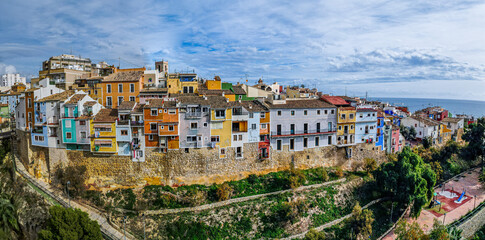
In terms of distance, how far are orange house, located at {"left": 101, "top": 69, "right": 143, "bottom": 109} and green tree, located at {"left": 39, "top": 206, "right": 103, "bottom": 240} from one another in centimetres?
1751

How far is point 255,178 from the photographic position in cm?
3622

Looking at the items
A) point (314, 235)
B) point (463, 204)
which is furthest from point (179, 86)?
point (463, 204)

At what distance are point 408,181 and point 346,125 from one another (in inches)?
409

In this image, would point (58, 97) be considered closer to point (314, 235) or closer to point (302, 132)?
point (302, 132)

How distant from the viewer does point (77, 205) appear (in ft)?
110

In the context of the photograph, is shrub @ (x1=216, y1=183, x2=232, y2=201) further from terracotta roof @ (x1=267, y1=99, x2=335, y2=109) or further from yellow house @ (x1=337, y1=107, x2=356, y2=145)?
yellow house @ (x1=337, y1=107, x2=356, y2=145)

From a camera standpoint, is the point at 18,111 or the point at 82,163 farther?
the point at 18,111

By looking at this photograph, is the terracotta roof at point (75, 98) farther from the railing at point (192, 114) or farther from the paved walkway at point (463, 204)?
the paved walkway at point (463, 204)

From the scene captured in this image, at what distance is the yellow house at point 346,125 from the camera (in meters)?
41.2

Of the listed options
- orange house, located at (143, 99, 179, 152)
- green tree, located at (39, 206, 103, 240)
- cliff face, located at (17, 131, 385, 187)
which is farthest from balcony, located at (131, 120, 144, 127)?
green tree, located at (39, 206, 103, 240)

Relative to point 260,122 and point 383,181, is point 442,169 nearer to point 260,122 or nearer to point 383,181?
point 383,181

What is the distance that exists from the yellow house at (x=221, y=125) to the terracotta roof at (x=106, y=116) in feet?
36.1

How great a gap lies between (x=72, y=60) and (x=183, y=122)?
35449mm

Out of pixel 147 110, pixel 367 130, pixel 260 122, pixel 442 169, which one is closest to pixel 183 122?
pixel 147 110
